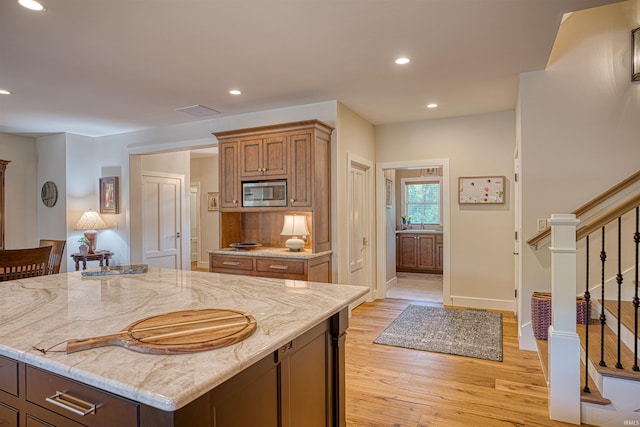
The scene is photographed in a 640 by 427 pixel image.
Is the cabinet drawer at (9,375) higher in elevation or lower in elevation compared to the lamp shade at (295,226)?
lower

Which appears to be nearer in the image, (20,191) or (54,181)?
(54,181)

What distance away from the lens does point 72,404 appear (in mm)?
1078

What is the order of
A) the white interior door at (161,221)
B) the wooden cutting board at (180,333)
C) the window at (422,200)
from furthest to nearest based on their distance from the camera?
1. the window at (422,200)
2. the white interior door at (161,221)
3. the wooden cutting board at (180,333)

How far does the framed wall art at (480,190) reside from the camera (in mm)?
4805

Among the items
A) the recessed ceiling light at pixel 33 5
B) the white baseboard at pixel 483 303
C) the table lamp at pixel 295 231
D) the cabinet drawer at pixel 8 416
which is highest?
the recessed ceiling light at pixel 33 5

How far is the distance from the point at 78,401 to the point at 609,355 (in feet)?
9.64

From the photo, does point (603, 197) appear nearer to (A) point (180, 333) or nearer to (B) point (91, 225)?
(A) point (180, 333)

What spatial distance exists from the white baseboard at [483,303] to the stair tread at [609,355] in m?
1.82

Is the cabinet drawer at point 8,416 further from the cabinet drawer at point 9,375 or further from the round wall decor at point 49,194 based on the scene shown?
the round wall decor at point 49,194

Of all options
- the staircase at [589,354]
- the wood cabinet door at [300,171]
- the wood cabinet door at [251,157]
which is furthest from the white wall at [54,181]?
the staircase at [589,354]

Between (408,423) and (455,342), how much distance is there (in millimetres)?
1557

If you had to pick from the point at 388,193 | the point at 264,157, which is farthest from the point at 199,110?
the point at 388,193

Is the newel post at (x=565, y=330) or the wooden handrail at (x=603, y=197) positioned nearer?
the newel post at (x=565, y=330)

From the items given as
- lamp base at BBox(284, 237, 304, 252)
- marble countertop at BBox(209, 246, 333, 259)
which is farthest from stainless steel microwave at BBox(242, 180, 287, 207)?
marble countertop at BBox(209, 246, 333, 259)
